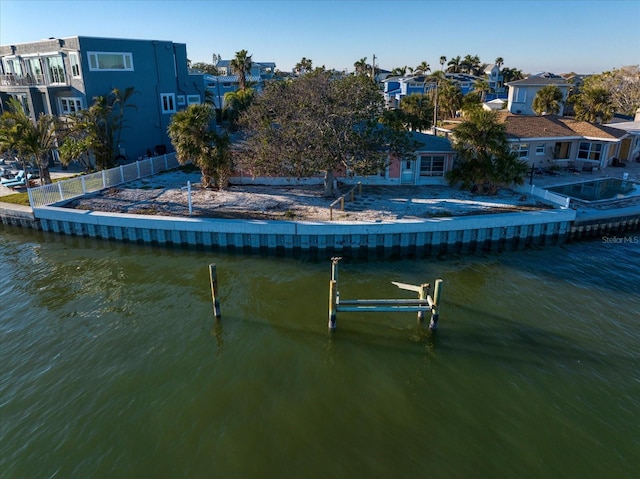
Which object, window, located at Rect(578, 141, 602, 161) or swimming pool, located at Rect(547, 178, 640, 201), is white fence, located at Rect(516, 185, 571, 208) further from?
window, located at Rect(578, 141, 602, 161)

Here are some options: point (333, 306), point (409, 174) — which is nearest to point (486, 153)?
point (409, 174)

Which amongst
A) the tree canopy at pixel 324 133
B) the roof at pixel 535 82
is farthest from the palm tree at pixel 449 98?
the tree canopy at pixel 324 133

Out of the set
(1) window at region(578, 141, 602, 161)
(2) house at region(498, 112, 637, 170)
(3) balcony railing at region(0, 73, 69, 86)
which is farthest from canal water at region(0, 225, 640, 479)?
(3) balcony railing at region(0, 73, 69, 86)

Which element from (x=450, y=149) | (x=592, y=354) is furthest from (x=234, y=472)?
(x=450, y=149)

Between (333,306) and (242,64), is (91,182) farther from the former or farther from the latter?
(242,64)

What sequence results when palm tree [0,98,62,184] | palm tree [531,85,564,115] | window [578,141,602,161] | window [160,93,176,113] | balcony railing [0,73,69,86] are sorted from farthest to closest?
1. palm tree [531,85,564,115]
2. window [160,93,176,113]
3. balcony railing [0,73,69,86]
4. window [578,141,602,161]
5. palm tree [0,98,62,184]

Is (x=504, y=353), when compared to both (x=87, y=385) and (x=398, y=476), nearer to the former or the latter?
(x=398, y=476)
